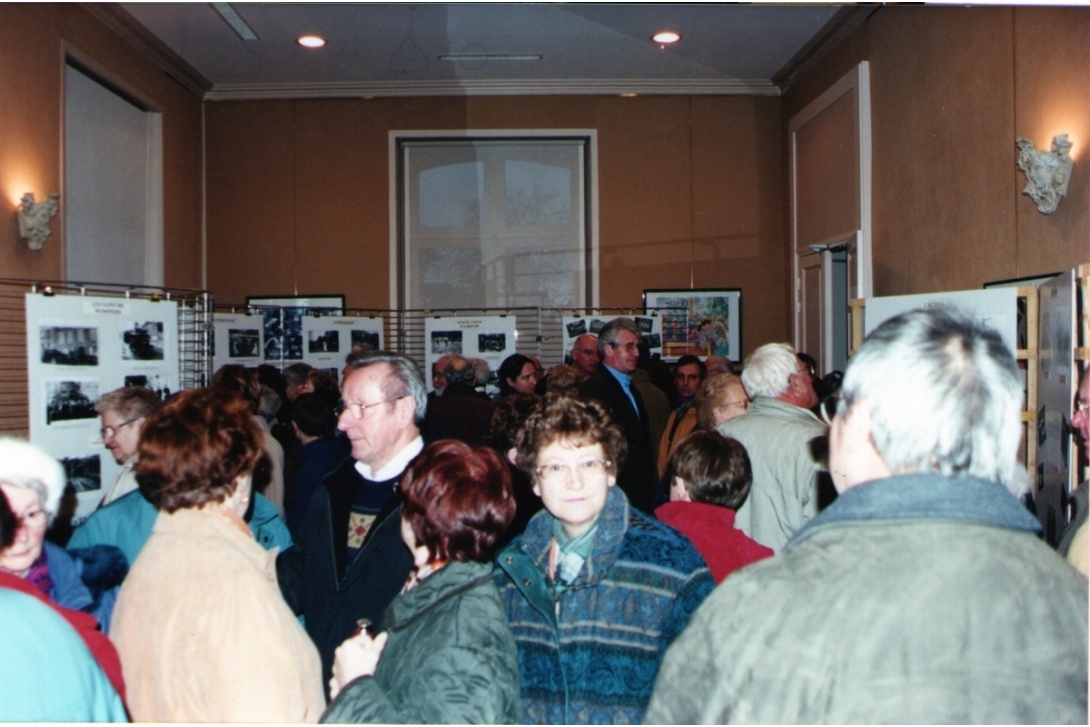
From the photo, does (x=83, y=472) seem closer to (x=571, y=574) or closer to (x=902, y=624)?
(x=571, y=574)

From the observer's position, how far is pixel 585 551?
2.22 metres

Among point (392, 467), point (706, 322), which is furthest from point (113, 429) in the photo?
point (706, 322)

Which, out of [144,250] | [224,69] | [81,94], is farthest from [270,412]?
[224,69]

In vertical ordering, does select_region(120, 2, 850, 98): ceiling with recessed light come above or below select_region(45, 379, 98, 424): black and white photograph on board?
above

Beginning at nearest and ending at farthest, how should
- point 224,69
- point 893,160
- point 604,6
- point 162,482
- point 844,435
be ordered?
point 844,435 < point 162,482 < point 893,160 < point 604,6 < point 224,69

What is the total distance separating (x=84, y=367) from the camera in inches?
179

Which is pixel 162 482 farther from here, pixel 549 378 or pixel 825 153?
pixel 825 153

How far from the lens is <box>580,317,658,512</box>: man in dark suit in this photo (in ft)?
15.7

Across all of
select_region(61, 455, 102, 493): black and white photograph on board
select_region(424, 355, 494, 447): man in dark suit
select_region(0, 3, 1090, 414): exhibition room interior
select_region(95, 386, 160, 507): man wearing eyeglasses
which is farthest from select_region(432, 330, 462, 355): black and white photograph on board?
select_region(95, 386, 160, 507): man wearing eyeglasses

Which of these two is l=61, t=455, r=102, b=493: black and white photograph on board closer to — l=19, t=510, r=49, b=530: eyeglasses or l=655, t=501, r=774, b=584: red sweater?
l=19, t=510, r=49, b=530: eyeglasses

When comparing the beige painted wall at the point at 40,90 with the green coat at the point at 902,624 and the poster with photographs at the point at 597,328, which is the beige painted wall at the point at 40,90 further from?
the green coat at the point at 902,624

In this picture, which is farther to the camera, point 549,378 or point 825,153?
point 825,153

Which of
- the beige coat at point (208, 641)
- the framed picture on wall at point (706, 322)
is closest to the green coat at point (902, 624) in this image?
the beige coat at point (208, 641)

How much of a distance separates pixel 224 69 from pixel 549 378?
234 inches
